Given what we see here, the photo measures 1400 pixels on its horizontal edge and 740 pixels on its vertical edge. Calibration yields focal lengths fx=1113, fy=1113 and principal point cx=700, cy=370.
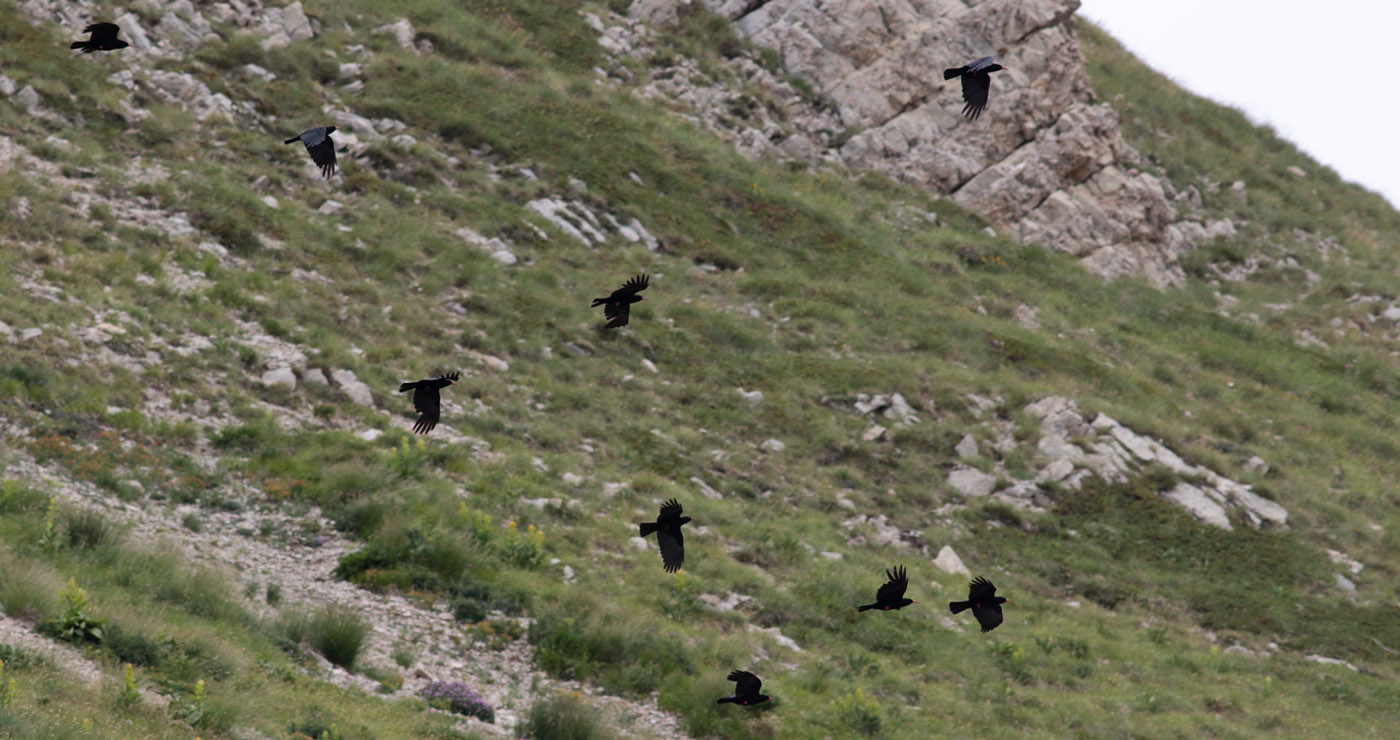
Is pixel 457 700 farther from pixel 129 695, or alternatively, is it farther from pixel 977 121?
pixel 977 121

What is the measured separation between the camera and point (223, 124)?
79.7 feet

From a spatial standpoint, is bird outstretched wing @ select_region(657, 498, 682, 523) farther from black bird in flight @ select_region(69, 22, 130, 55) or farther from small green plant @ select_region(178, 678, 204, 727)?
black bird in flight @ select_region(69, 22, 130, 55)

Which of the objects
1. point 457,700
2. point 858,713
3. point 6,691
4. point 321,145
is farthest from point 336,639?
point 858,713

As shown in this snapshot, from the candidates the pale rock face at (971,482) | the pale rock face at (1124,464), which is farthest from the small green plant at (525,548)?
the pale rock face at (1124,464)

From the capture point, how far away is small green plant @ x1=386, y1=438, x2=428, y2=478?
15.8m

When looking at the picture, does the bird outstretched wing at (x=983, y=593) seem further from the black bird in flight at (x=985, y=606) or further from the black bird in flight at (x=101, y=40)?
the black bird in flight at (x=101, y=40)

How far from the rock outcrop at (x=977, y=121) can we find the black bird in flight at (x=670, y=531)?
23420mm

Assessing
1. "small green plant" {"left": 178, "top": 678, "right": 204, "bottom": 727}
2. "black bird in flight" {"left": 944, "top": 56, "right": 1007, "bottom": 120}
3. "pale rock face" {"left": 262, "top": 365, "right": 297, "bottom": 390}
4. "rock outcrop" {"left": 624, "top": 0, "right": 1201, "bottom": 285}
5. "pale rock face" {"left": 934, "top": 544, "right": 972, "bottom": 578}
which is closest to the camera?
"black bird in flight" {"left": 944, "top": 56, "right": 1007, "bottom": 120}

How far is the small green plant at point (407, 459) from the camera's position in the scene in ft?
52.0

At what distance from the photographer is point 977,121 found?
35.0 meters

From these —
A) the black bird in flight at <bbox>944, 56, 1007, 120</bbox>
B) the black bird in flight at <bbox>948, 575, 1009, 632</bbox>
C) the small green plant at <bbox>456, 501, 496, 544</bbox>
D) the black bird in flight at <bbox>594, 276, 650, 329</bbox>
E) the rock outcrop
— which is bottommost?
the small green plant at <bbox>456, 501, 496, 544</bbox>

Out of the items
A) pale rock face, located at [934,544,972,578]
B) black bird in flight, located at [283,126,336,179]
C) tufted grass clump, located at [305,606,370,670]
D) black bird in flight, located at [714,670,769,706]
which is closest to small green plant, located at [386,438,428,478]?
tufted grass clump, located at [305,606,370,670]

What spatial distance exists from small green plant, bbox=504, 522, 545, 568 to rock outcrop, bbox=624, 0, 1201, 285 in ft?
66.2

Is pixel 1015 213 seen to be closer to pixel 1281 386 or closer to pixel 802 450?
pixel 1281 386
